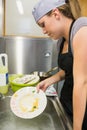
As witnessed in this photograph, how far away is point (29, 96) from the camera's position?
115 cm

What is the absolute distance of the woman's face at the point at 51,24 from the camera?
0.96 metres

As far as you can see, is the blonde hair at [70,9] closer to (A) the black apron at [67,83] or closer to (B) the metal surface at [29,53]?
(A) the black apron at [67,83]

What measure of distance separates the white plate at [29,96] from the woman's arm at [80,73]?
254mm

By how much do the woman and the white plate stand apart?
1.9 inches

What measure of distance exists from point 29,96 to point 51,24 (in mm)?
398

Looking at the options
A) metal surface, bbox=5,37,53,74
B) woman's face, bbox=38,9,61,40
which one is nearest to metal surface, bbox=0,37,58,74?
metal surface, bbox=5,37,53,74

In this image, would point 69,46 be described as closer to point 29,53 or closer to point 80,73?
point 80,73

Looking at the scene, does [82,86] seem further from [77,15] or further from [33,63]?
[33,63]

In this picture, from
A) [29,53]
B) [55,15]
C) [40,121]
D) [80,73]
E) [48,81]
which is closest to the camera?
[80,73]

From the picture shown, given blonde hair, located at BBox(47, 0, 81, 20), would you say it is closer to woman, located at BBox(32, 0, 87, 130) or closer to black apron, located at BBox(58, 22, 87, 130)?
woman, located at BBox(32, 0, 87, 130)

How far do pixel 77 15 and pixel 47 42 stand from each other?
1.27m

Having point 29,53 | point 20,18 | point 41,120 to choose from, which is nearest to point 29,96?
point 41,120

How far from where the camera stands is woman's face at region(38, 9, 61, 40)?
3.16 feet

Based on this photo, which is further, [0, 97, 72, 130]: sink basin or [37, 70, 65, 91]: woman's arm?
[37, 70, 65, 91]: woman's arm
